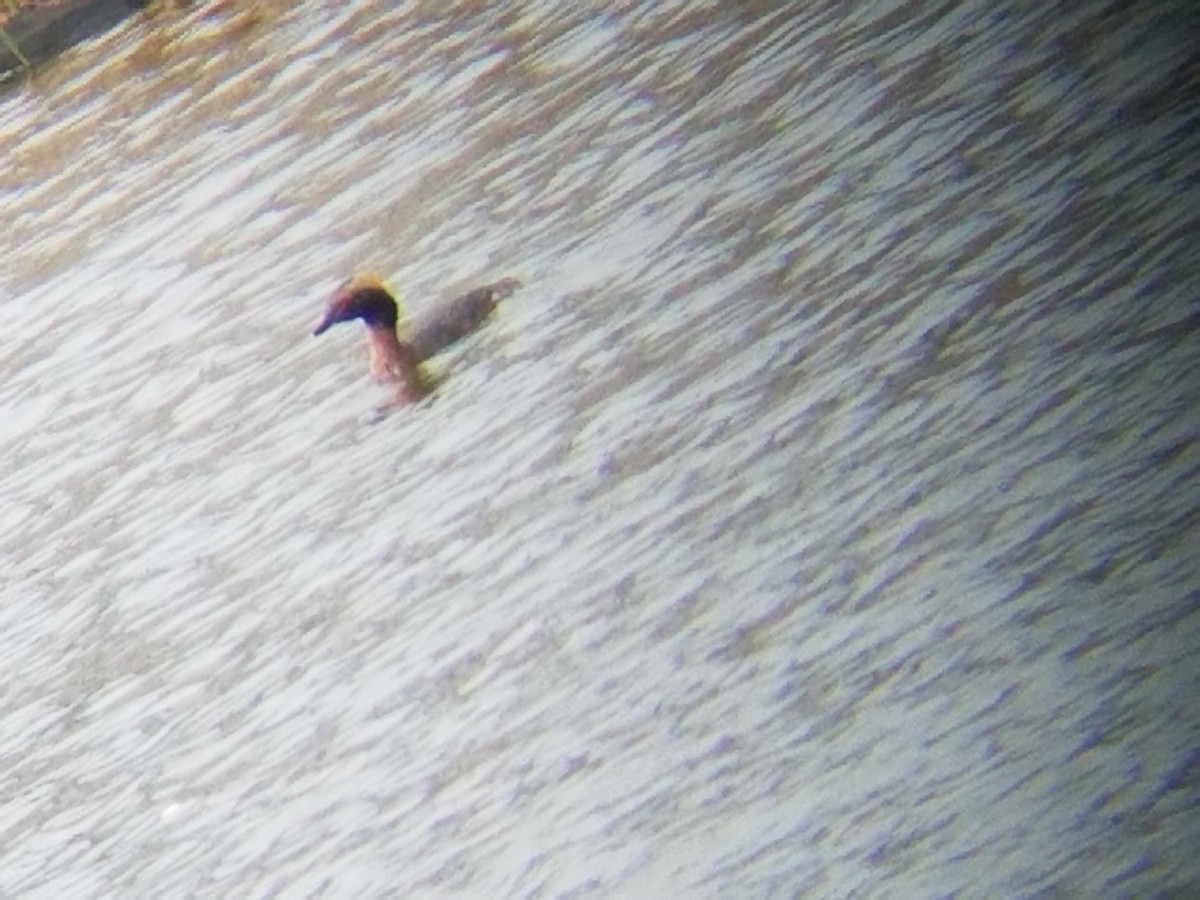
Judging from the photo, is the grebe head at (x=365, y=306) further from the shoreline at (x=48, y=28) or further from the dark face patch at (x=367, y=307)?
the shoreline at (x=48, y=28)

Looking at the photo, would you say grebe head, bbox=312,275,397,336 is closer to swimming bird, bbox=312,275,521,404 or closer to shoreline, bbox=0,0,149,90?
swimming bird, bbox=312,275,521,404

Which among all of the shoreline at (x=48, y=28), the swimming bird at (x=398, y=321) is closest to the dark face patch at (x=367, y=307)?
the swimming bird at (x=398, y=321)

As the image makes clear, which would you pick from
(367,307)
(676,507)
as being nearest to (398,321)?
(367,307)

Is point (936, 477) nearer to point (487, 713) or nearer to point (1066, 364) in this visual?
point (1066, 364)

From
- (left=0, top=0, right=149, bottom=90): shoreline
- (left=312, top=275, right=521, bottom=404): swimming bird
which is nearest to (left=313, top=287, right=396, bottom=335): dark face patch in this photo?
(left=312, top=275, right=521, bottom=404): swimming bird

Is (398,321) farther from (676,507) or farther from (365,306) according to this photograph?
(676,507)
